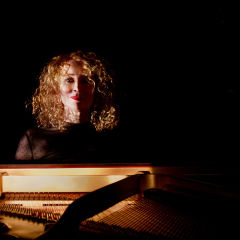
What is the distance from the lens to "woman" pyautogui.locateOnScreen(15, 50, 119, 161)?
8.42 feet

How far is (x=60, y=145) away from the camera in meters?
2.55

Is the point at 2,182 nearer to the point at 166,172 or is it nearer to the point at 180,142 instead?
the point at 166,172

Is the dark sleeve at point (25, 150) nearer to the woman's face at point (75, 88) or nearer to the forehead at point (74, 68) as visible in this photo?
the woman's face at point (75, 88)

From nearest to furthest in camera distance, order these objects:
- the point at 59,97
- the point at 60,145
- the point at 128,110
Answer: the point at 60,145 → the point at 59,97 → the point at 128,110

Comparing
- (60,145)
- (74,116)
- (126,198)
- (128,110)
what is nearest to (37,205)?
(126,198)

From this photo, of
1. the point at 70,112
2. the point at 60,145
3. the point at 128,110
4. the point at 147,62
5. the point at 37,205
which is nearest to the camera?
the point at 37,205

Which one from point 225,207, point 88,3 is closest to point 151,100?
point 88,3

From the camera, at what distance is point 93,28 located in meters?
3.29

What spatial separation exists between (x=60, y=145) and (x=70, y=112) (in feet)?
1.24

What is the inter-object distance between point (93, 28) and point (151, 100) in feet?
4.22

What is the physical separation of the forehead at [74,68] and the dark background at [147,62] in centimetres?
61

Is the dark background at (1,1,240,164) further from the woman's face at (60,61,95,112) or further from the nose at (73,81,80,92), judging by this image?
the nose at (73,81,80,92)

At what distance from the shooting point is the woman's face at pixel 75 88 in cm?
264

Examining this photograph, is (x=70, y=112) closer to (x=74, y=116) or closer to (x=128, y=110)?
(x=74, y=116)
